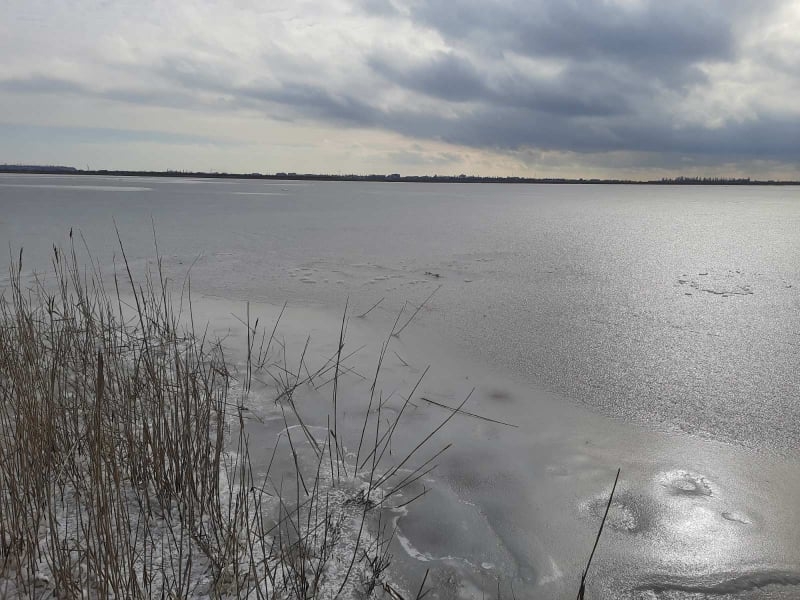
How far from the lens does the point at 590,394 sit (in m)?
4.15

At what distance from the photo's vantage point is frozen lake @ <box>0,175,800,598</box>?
242 centimetres

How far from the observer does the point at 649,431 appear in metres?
3.56

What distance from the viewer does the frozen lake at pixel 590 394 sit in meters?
2.42

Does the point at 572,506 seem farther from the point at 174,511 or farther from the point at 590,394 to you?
the point at 174,511

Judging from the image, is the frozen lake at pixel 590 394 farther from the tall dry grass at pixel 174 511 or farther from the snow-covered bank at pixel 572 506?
the tall dry grass at pixel 174 511

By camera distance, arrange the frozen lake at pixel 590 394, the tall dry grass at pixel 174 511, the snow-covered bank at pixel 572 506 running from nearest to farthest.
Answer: the tall dry grass at pixel 174 511
the snow-covered bank at pixel 572 506
the frozen lake at pixel 590 394

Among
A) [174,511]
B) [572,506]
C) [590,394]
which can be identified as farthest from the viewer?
[590,394]

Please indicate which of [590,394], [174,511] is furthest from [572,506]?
[174,511]

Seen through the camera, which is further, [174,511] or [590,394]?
[590,394]

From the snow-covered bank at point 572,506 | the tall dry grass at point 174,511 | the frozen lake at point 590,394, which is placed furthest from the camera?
the frozen lake at point 590,394

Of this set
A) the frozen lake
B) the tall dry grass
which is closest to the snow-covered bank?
the frozen lake

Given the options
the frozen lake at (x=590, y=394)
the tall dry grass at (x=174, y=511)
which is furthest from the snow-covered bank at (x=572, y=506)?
the tall dry grass at (x=174, y=511)

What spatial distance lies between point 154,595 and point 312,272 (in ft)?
23.1

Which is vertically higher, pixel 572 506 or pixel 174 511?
pixel 174 511
